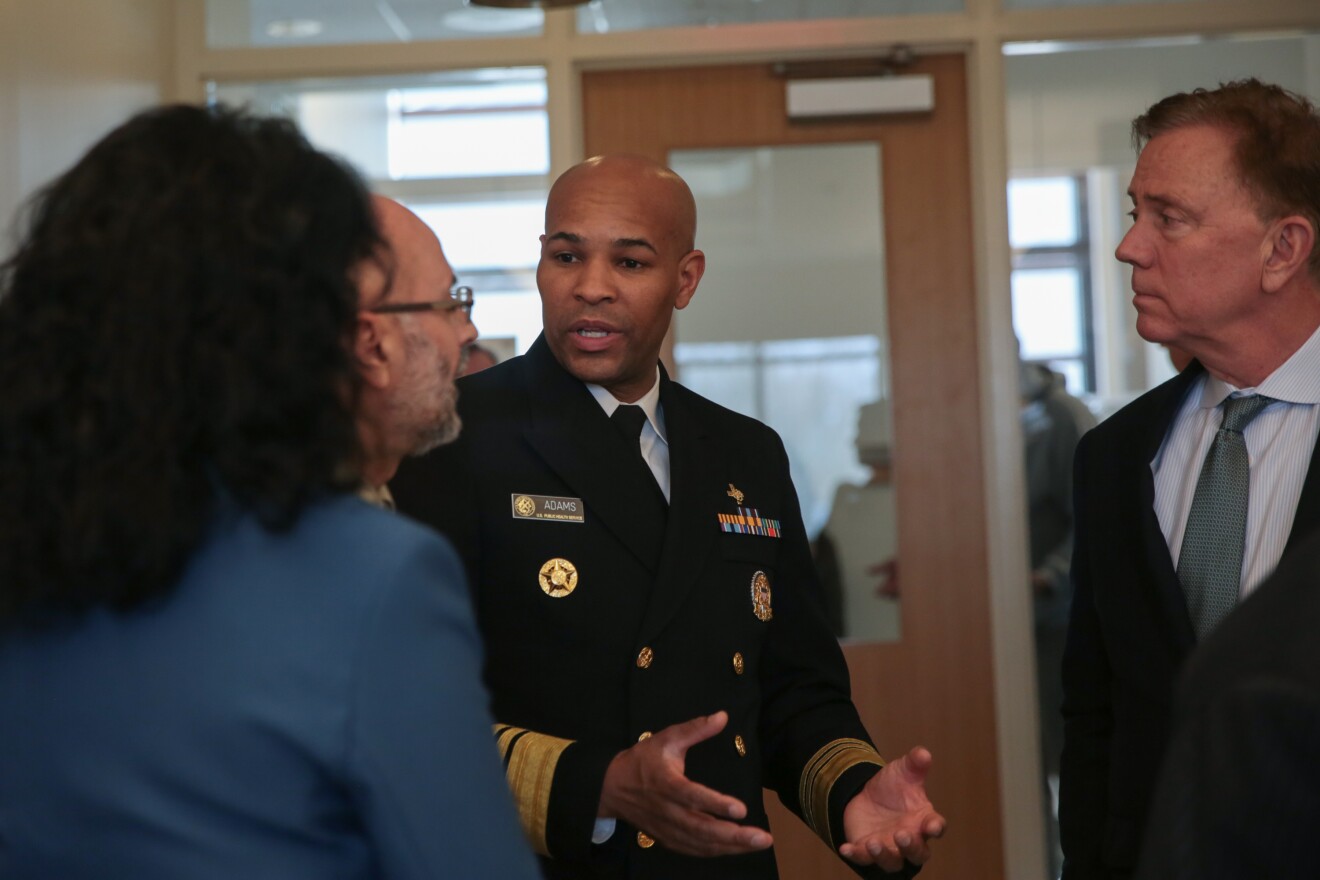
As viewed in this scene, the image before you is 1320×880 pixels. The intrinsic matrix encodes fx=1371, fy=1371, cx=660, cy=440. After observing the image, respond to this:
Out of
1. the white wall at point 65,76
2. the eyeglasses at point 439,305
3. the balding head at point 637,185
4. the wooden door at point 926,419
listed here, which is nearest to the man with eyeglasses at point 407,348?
the eyeglasses at point 439,305

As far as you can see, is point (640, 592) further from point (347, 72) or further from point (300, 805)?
point (347, 72)

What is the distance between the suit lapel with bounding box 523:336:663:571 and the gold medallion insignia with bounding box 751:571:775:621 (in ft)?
0.58

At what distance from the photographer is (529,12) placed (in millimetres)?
3795

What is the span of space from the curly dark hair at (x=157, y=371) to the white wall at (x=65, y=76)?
5.94ft

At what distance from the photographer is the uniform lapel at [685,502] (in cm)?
181

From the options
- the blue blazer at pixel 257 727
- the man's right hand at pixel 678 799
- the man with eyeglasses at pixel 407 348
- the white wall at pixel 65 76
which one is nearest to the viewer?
the blue blazer at pixel 257 727

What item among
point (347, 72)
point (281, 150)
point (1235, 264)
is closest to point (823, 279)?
point (347, 72)

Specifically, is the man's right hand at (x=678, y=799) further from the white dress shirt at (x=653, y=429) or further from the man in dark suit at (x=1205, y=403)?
the man in dark suit at (x=1205, y=403)

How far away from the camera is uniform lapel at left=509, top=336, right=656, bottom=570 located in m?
1.85

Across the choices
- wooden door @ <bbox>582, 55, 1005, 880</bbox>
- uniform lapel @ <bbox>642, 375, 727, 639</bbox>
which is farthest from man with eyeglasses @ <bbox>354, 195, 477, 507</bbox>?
wooden door @ <bbox>582, 55, 1005, 880</bbox>

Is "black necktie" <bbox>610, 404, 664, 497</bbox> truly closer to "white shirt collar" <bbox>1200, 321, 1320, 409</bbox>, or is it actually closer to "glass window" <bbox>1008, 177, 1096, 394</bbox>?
"white shirt collar" <bbox>1200, 321, 1320, 409</bbox>

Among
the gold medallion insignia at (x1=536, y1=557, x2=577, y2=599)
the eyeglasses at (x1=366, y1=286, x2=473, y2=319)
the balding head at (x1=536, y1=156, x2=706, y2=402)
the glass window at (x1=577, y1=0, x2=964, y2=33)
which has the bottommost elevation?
the gold medallion insignia at (x1=536, y1=557, x2=577, y2=599)

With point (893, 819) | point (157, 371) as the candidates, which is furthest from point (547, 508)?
point (157, 371)

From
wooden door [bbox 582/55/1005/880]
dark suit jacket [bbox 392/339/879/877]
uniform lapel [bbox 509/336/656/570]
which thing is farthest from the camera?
wooden door [bbox 582/55/1005/880]
